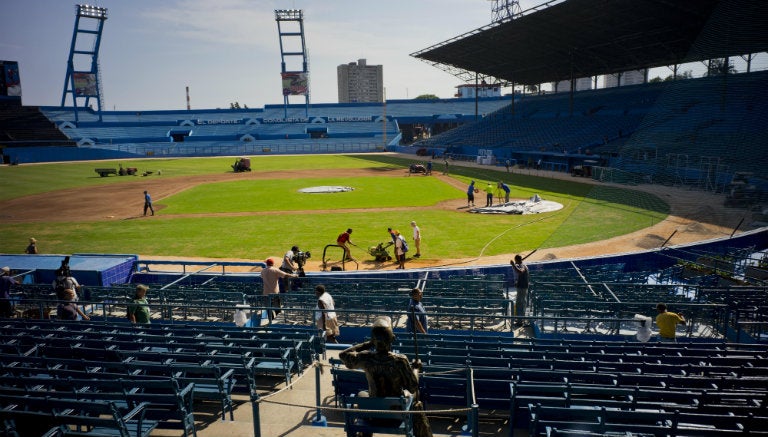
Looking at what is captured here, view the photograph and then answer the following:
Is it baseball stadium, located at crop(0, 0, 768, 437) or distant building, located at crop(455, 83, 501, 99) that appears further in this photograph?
distant building, located at crop(455, 83, 501, 99)

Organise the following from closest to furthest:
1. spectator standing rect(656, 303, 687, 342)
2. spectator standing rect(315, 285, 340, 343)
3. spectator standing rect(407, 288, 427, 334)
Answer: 1. spectator standing rect(656, 303, 687, 342)
2. spectator standing rect(407, 288, 427, 334)
3. spectator standing rect(315, 285, 340, 343)

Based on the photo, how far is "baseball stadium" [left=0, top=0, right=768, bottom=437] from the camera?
18.9ft

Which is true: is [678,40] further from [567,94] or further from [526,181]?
[567,94]

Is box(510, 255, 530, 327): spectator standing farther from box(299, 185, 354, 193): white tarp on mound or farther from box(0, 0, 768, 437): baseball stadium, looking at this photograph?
box(299, 185, 354, 193): white tarp on mound

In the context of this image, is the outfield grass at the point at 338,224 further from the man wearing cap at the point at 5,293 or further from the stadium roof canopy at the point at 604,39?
the stadium roof canopy at the point at 604,39

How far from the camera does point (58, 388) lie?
23.5 feet

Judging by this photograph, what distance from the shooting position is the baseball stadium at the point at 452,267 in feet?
18.9

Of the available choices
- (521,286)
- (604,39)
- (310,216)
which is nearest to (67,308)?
(521,286)

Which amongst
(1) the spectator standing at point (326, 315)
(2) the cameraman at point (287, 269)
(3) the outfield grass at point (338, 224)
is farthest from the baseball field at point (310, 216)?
(1) the spectator standing at point (326, 315)

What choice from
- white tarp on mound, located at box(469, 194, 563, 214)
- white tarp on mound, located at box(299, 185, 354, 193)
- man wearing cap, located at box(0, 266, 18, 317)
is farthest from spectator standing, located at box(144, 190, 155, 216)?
white tarp on mound, located at box(469, 194, 563, 214)

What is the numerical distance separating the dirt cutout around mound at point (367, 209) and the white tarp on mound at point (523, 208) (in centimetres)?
222

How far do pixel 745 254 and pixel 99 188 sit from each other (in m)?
47.5

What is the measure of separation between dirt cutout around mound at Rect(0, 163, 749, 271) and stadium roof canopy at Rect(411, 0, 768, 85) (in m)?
13.4

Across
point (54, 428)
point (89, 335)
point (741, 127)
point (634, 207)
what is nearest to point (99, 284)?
point (89, 335)
